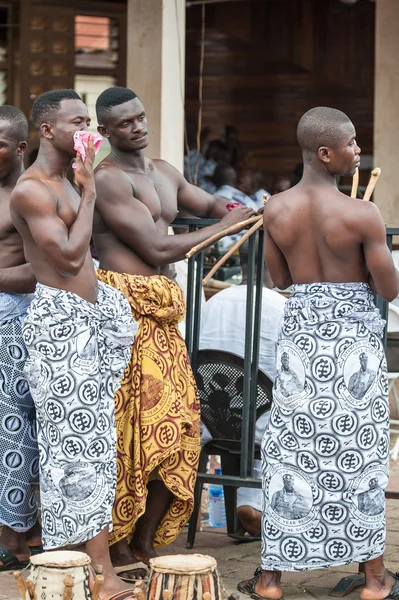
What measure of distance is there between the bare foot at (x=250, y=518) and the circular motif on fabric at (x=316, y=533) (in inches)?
38.3

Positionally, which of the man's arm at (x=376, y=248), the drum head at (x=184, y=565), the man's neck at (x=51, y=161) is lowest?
the drum head at (x=184, y=565)

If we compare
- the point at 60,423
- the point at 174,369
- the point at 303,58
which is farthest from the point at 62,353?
the point at 303,58

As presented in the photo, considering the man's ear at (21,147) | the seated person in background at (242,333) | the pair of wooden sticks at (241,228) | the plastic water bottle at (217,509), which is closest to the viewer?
the pair of wooden sticks at (241,228)

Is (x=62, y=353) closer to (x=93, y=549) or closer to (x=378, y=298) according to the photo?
(x=93, y=549)

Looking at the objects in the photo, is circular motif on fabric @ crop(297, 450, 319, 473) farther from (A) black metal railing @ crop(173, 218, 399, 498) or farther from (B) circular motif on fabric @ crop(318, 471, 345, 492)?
(A) black metal railing @ crop(173, 218, 399, 498)

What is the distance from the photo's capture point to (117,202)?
14.5ft

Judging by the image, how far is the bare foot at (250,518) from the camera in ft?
16.7

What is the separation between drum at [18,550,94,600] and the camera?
328cm

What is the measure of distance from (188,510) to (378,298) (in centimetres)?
117

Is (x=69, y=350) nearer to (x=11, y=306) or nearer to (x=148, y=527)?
(x=11, y=306)

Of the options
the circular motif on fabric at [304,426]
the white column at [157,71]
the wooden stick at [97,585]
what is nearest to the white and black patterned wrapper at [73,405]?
→ the circular motif on fabric at [304,426]

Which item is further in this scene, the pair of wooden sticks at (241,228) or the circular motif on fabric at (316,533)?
the pair of wooden sticks at (241,228)

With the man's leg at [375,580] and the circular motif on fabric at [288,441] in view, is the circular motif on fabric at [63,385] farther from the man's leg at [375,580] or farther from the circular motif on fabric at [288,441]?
the man's leg at [375,580]

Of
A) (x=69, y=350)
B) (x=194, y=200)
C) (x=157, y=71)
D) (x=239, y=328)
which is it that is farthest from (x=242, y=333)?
(x=157, y=71)
